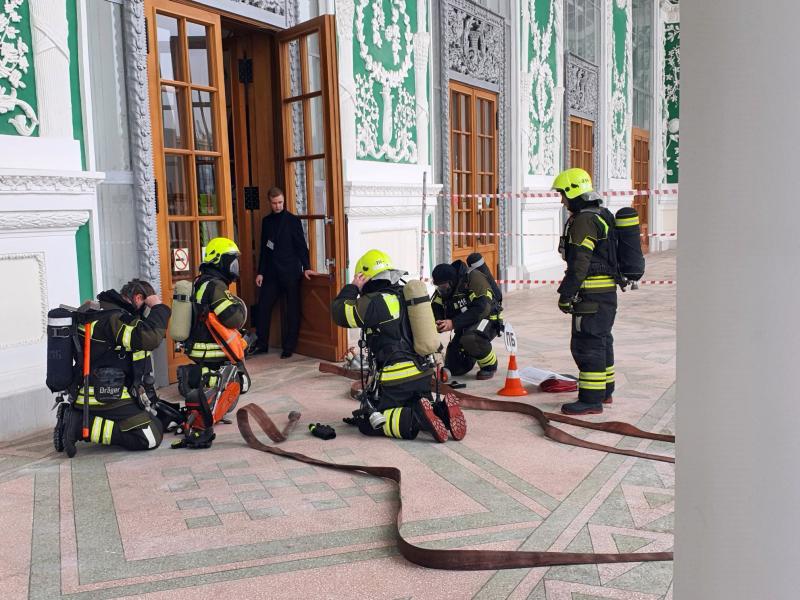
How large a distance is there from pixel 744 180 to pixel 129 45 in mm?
4917

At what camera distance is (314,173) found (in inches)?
254

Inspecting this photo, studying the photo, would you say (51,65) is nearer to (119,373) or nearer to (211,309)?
(211,309)

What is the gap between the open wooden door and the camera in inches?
236

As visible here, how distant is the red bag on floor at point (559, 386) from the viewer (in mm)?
5297

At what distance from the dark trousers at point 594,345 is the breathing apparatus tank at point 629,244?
0.18 m

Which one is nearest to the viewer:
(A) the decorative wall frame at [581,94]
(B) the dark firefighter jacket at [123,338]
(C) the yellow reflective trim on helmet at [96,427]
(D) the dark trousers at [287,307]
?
(B) the dark firefighter jacket at [123,338]

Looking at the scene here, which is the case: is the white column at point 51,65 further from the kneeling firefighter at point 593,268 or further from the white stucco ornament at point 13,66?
the kneeling firefighter at point 593,268

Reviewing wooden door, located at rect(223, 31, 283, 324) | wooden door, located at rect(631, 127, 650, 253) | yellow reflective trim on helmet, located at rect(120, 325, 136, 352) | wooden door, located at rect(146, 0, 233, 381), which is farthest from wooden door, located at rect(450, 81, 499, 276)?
wooden door, located at rect(631, 127, 650, 253)

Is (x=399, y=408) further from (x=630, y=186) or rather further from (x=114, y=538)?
(x=630, y=186)

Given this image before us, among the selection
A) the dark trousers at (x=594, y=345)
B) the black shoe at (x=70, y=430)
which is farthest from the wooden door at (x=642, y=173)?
the black shoe at (x=70, y=430)

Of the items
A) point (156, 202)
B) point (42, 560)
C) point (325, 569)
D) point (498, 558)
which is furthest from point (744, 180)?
point (156, 202)

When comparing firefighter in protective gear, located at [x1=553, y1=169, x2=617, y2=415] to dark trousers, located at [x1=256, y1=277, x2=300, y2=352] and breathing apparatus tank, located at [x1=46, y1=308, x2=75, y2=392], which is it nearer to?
dark trousers, located at [x1=256, y1=277, x2=300, y2=352]

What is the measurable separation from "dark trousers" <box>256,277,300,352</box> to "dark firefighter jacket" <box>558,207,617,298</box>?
106 inches

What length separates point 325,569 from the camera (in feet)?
8.66
